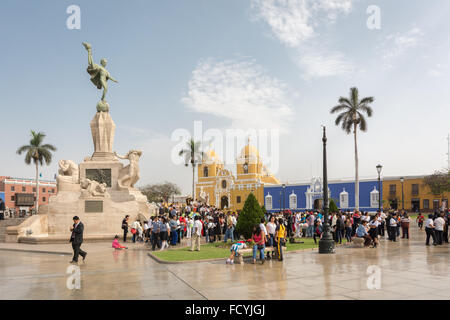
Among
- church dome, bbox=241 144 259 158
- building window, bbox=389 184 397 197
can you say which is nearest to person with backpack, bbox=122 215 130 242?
building window, bbox=389 184 397 197

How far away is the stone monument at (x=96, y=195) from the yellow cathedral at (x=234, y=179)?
47.8m

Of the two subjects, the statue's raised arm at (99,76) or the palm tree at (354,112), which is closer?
the statue's raised arm at (99,76)

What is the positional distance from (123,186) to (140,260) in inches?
356

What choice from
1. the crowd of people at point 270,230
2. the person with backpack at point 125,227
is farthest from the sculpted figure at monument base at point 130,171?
the person with backpack at point 125,227

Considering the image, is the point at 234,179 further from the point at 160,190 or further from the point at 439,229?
the point at 439,229

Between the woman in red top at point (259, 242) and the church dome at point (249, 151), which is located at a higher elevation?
the church dome at point (249, 151)

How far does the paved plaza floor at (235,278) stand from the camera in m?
Answer: 6.55

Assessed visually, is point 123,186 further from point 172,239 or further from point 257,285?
point 257,285

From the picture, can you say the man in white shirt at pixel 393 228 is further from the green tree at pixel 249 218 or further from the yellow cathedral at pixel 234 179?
the yellow cathedral at pixel 234 179

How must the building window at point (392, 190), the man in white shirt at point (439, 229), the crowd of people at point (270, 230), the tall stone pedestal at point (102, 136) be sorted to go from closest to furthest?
the crowd of people at point (270, 230)
the man in white shirt at point (439, 229)
the tall stone pedestal at point (102, 136)
the building window at point (392, 190)

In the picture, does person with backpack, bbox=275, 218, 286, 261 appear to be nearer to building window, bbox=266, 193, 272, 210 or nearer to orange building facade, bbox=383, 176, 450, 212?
orange building facade, bbox=383, 176, 450, 212

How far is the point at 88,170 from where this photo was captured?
19812mm

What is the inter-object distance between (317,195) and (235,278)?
5053cm

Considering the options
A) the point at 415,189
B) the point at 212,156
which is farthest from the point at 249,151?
the point at 415,189
